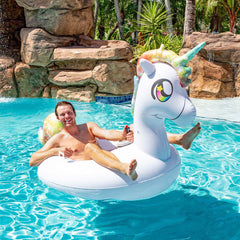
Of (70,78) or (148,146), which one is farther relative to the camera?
(70,78)

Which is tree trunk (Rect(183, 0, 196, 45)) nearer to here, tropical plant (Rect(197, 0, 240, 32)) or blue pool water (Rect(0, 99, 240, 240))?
blue pool water (Rect(0, 99, 240, 240))

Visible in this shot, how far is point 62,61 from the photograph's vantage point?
29.5 feet

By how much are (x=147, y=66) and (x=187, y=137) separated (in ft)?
2.55

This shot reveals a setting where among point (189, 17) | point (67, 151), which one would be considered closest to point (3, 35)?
point (189, 17)

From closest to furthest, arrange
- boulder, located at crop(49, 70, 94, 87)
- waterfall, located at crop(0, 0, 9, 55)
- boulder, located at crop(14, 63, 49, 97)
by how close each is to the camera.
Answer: boulder, located at crop(49, 70, 94, 87) < boulder, located at crop(14, 63, 49, 97) < waterfall, located at crop(0, 0, 9, 55)

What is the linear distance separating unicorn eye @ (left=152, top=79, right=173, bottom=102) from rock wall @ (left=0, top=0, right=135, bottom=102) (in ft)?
19.8

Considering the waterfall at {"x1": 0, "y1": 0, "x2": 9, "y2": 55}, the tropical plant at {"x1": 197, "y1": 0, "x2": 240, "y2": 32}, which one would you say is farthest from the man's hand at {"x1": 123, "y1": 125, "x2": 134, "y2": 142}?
the tropical plant at {"x1": 197, "y1": 0, "x2": 240, "y2": 32}

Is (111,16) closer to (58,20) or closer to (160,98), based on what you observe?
(58,20)

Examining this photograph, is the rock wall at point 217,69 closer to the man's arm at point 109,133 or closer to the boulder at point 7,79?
the boulder at point 7,79

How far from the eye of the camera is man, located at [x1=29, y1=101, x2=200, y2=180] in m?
2.76

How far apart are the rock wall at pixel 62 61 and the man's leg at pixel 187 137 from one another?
19.0 ft

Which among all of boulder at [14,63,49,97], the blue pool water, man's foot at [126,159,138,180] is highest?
man's foot at [126,159,138,180]

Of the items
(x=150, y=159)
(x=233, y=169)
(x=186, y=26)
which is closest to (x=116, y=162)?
(x=150, y=159)

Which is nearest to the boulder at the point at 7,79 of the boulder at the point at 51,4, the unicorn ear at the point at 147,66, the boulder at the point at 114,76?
the boulder at the point at 51,4
